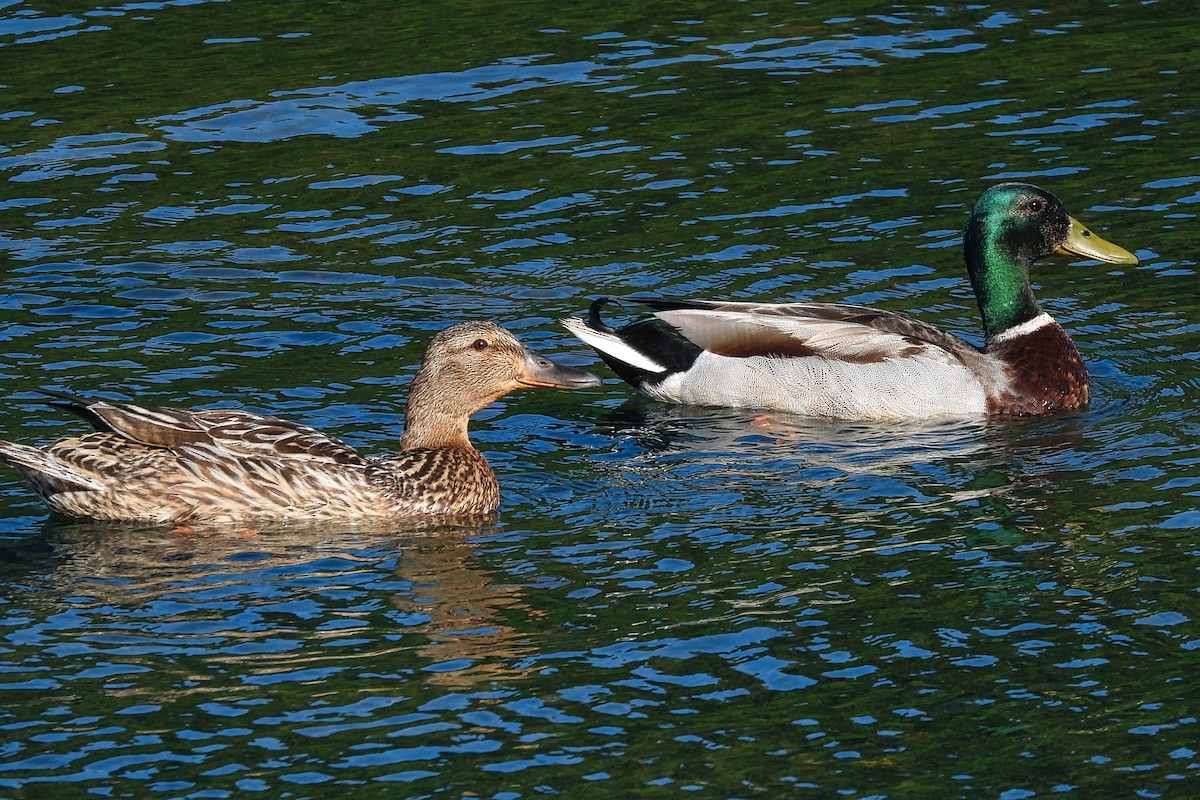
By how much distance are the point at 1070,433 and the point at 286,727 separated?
6.50 m

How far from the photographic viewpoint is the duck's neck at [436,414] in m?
11.8

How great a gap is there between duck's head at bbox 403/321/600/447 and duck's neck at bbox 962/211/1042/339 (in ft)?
12.6

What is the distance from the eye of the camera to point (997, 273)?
1443cm

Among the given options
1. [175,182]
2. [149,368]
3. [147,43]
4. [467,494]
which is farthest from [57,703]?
[147,43]

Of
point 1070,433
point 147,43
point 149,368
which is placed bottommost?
point 1070,433

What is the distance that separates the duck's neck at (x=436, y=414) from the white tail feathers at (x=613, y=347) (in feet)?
7.65

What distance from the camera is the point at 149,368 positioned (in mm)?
13297

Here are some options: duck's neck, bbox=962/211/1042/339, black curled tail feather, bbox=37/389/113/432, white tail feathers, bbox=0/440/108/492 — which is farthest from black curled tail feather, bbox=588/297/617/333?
white tail feathers, bbox=0/440/108/492

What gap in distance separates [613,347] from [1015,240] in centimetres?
297

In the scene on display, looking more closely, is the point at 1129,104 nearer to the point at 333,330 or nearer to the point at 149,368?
the point at 333,330

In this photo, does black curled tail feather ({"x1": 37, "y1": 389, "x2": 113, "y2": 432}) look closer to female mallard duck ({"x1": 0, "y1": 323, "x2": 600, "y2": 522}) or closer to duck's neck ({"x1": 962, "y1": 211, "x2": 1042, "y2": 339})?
female mallard duck ({"x1": 0, "y1": 323, "x2": 600, "y2": 522})

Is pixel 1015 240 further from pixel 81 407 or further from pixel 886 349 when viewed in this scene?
pixel 81 407

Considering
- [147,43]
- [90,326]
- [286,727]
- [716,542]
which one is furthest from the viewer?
[147,43]

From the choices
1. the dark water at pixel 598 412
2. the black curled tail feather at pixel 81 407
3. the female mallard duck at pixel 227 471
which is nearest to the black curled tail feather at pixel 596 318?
the dark water at pixel 598 412
